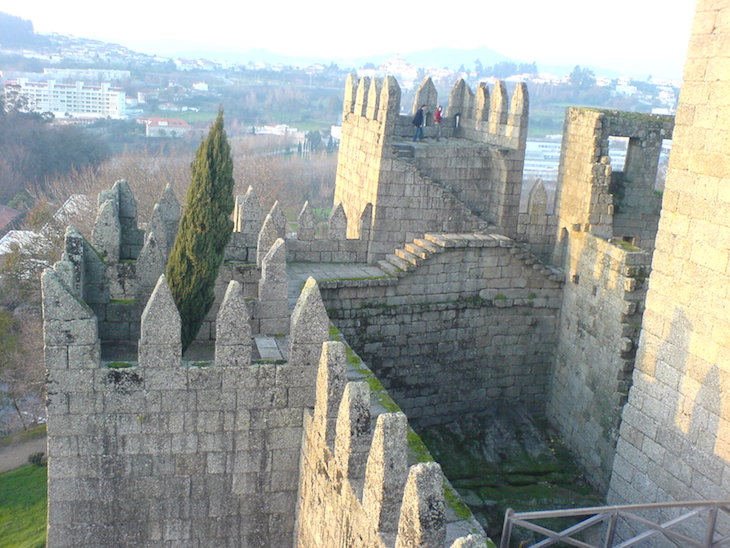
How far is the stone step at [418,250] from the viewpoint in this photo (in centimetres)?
1339

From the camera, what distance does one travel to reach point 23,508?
16.9 m

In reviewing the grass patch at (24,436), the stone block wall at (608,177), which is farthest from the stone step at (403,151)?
the grass patch at (24,436)

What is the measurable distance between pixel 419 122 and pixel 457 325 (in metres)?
4.75

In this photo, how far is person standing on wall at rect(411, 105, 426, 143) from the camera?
16.5 metres

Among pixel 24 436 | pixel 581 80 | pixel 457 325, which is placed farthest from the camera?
pixel 581 80

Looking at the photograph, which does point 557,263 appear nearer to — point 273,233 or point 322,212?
point 273,233

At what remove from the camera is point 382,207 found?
14680mm

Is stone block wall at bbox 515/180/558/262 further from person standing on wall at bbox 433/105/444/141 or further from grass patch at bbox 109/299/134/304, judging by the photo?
grass patch at bbox 109/299/134/304

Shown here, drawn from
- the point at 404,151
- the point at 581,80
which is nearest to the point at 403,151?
the point at 404,151

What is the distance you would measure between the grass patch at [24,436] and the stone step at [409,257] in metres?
12.9

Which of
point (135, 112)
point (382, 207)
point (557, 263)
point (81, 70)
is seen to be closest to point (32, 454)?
point (382, 207)

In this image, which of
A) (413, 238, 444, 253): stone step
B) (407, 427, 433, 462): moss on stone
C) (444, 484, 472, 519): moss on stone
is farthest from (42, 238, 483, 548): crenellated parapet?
(413, 238, 444, 253): stone step

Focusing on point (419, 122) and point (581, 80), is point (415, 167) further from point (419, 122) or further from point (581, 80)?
point (581, 80)

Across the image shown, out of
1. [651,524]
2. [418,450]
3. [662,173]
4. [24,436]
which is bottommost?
[24,436]
